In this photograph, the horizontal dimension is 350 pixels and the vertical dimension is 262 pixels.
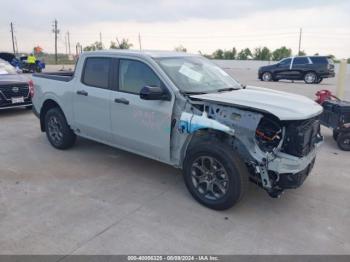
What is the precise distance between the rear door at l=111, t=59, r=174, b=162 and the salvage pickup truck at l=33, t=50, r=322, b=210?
0.01m

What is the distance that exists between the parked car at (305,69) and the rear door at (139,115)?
61.6ft

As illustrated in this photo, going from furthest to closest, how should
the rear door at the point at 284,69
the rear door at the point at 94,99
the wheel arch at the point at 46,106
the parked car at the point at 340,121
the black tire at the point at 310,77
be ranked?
the rear door at the point at 284,69
the black tire at the point at 310,77
the parked car at the point at 340,121
the wheel arch at the point at 46,106
the rear door at the point at 94,99

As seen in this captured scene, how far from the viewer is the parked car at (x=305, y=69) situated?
20344 millimetres

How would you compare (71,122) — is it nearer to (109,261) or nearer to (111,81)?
(111,81)

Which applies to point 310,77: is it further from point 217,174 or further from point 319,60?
point 217,174

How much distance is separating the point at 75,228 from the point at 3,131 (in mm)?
5071

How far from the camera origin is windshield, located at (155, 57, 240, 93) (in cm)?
415

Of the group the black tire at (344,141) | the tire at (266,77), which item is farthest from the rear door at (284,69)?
the black tire at (344,141)

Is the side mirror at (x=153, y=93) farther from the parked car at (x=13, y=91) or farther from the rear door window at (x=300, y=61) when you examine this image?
the rear door window at (x=300, y=61)

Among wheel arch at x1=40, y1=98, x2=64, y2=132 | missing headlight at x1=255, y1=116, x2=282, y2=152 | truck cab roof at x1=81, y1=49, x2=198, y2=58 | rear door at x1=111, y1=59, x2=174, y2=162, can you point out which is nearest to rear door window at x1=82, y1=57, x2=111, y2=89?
truck cab roof at x1=81, y1=49, x2=198, y2=58

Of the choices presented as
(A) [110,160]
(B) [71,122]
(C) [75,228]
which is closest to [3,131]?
(B) [71,122]

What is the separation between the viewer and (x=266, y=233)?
11.0 ft

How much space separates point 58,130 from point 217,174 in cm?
343

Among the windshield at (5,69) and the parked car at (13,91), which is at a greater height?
the windshield at (5,69)
